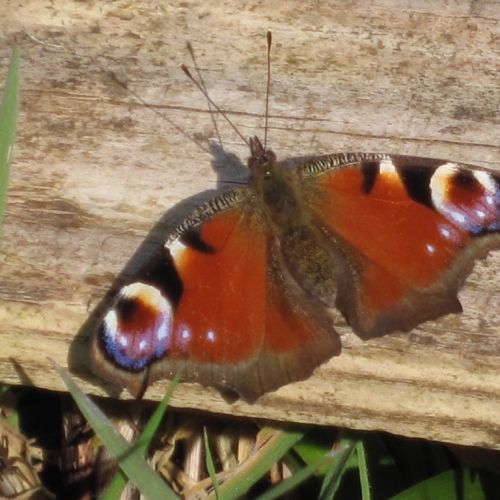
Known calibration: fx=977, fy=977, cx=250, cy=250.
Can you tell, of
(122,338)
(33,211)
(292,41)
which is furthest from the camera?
(292,41)

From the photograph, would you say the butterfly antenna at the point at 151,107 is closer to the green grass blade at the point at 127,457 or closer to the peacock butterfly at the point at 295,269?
the peacock butterfly at the point at 295,269

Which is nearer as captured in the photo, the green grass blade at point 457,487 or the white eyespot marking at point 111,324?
the white eyespot marking at point 111,324

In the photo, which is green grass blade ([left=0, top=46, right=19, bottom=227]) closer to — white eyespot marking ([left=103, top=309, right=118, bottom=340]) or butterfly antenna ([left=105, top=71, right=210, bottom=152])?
white eyespot marking ([left=103, top=309, right=118, bottom=340])

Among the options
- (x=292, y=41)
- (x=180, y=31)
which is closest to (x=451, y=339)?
(x=292, y=41)

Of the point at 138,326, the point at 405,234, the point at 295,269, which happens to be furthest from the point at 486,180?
the point at 138,326

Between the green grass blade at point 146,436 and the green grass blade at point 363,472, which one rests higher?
the green grass blade at point 146,436

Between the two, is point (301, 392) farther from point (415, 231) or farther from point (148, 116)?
point (148, 116)

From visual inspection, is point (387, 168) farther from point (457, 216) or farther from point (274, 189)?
point (274, 189)

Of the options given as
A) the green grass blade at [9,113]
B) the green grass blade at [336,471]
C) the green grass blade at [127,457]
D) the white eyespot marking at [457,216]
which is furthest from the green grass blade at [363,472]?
the green grass blade at [9,113]
